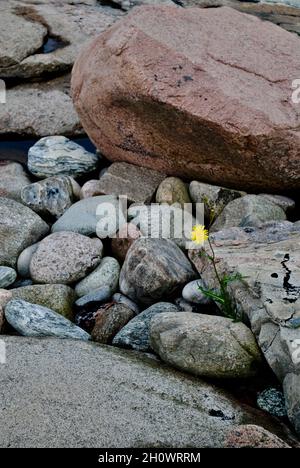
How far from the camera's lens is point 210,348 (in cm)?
319

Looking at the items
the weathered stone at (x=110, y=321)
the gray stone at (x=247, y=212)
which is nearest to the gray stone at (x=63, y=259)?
the weathered stone at (x=110, y=321)

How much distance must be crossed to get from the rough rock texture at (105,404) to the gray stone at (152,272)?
63 cm

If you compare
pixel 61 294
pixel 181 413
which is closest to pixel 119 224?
pixel 61 294

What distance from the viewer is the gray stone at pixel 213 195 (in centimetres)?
480

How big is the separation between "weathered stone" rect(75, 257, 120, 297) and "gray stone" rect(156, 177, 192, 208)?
0.91m

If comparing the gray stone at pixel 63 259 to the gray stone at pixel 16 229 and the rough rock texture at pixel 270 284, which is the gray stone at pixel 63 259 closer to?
the gray stone at pixel 16 229

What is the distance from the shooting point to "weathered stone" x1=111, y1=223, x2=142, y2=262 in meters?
4.40

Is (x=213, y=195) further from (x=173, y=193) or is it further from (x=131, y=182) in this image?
(x=131, y=182)

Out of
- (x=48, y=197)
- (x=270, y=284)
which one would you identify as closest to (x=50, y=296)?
(x=48, y=197)

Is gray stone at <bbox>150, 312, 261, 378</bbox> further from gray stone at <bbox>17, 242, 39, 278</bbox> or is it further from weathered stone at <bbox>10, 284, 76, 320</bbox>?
gray stone at <bbox>17, 242, 39, 278</bbox>

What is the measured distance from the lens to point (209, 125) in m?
4.45

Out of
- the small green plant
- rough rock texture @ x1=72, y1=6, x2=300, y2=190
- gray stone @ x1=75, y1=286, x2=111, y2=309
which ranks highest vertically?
rough rock texture @ x1=72, y1=6, x2=300, y2=190

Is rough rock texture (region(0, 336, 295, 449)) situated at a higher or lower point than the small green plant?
lower

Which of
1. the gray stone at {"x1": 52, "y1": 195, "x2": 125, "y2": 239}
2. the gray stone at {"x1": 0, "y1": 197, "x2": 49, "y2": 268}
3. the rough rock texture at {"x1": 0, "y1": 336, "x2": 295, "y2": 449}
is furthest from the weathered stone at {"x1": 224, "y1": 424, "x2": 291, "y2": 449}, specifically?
the gray stone at {"x1": 0, "y1": 197, "x2": 49, "y2": 268}
